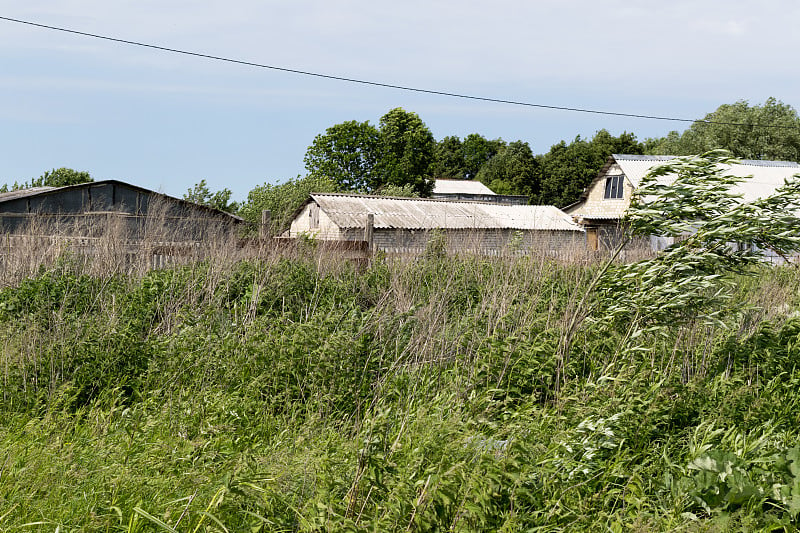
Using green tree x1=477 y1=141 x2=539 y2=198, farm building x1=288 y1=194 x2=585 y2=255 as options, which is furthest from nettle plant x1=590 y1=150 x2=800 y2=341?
green tree x1=477 y1=141 x2=539 y2=198

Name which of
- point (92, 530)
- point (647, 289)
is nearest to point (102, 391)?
point (92, 530)

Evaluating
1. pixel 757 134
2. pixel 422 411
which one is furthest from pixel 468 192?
pixel 422 411

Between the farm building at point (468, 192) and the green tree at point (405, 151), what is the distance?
25.7ft

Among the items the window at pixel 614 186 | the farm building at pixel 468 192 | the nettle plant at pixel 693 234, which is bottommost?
the nettle plant at pixel 693 234

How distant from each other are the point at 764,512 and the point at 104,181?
941 inches

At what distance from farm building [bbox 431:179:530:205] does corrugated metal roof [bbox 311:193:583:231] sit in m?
31.3

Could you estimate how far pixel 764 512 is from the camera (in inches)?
158

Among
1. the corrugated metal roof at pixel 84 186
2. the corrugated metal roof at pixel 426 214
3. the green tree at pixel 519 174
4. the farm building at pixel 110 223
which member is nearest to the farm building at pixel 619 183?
the corrugated metal roof at pixel 426 214

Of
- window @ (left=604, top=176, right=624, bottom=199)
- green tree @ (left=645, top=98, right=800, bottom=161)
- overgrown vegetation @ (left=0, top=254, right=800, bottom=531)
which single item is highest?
green tree @ (left=645, top=98, right=800, bottom=161)

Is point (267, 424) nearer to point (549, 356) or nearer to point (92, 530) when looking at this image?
point (92, 530)

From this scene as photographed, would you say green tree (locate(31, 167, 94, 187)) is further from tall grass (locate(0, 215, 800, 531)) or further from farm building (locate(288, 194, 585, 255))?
tall grass (locate(0, 215, 800, 531))

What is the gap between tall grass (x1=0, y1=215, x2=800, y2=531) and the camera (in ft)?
11.8

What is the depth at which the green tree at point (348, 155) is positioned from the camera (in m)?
54.0

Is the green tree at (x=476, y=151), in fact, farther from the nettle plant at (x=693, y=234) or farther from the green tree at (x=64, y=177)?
the nettle plant at (x=693, y=234)
